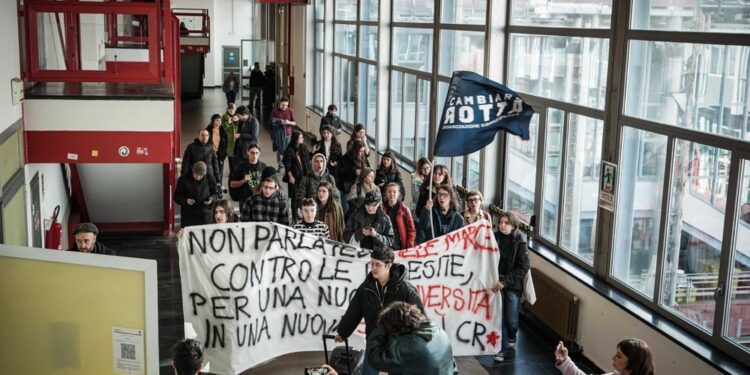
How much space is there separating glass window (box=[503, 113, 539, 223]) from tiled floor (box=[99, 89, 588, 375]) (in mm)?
1949

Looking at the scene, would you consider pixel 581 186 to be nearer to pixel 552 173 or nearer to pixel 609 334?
pixel 552 173

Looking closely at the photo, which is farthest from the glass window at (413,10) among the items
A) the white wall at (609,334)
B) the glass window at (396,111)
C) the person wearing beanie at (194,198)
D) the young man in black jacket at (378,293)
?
the young man in black jacket at (378,293)

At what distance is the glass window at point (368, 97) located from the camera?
2080cm

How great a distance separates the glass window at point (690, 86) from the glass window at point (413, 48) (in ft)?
23.2

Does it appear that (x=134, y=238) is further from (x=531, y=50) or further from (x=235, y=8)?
(x=235, y=8)

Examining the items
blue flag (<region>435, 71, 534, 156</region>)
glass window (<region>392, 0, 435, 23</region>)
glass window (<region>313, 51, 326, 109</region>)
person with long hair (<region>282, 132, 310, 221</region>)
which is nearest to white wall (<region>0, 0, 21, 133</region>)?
blue flag (<region>435, 71, 534, 156</region>)

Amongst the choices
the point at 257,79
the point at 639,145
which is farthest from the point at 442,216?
the point at 257,79

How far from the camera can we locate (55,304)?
5207 millimetres

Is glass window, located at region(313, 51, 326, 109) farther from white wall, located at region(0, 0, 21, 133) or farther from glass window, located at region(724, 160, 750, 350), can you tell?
glass window, located at region(724, 160, 750, 350)

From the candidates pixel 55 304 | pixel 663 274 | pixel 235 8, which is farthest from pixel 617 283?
pixel 235 8

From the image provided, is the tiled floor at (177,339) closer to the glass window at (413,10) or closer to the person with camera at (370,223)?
the person with camera at (370,223)

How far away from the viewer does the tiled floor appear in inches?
382

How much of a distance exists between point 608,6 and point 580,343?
12.4ft

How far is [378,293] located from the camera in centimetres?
722
